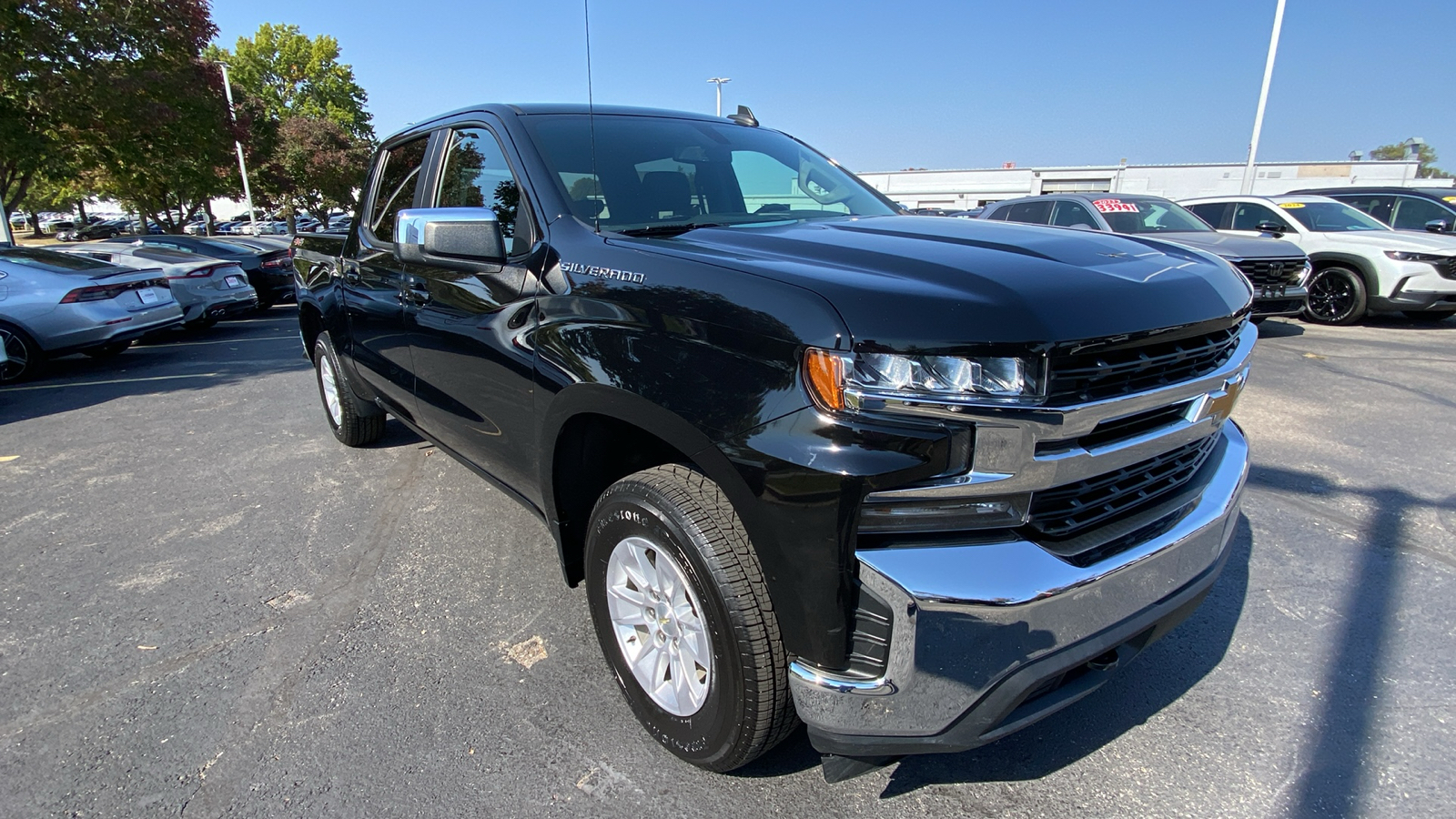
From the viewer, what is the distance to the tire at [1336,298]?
935cm

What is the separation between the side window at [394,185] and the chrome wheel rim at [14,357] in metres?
6.52

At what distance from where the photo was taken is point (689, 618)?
1964mm

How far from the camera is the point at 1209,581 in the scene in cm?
202

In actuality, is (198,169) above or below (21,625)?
above

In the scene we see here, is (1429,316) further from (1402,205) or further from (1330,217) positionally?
(1402,205)

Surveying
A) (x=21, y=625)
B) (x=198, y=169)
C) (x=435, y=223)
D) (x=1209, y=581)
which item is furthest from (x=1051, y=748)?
(x=198, y=169)

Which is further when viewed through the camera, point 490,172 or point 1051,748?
point 490,172

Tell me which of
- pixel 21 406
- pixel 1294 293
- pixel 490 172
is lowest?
pixel 21 406

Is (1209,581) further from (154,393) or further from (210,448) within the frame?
(154,393)

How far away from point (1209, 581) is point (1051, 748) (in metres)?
0.65

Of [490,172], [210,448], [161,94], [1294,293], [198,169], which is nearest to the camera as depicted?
[490,172]

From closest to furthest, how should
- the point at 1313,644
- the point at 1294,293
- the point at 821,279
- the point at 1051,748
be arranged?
the point at 821,279, the point at 1051,748, the point at 1313,644, the point at 1294,293

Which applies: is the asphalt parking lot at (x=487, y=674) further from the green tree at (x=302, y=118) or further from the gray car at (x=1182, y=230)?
the green tree at (x=302, y=118)

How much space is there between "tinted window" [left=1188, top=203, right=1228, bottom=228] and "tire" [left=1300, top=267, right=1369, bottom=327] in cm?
146
